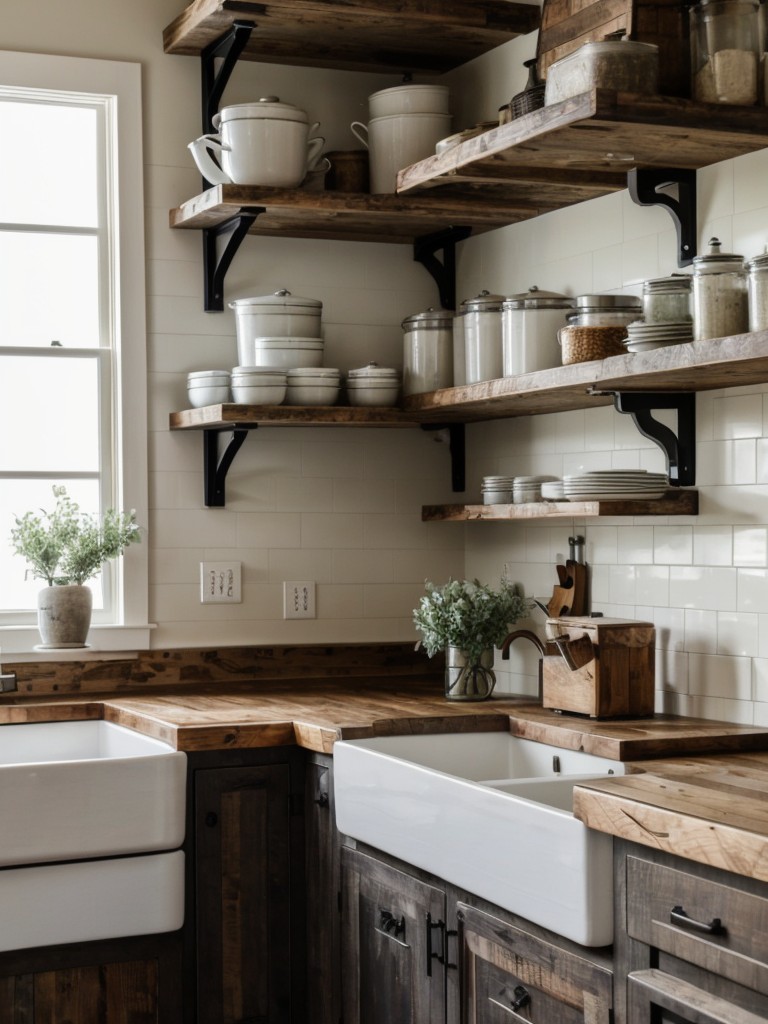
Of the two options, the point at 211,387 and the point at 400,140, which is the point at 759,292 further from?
the point at 211,387

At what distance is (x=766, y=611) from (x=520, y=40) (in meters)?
1.78

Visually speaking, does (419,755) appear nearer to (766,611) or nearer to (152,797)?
(152,797)

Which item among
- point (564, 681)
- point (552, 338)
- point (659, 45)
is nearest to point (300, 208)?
point (552, 338)

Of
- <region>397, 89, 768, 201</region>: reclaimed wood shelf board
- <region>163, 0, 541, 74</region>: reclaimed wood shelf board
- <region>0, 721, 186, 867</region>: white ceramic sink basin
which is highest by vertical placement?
<region>163, 0, 541, 74</region>: reclaimed wood shelf board

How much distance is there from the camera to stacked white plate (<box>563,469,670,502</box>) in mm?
3002

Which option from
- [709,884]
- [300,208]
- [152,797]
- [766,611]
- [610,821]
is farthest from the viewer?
[300,208]

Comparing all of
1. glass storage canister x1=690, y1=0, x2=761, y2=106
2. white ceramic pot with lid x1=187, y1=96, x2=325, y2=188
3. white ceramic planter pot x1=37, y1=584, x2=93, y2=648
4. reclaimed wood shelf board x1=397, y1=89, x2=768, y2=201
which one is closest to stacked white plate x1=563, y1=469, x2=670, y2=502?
reclaimed wood shelf board x1=397, y1=89, x2=768, y2=201

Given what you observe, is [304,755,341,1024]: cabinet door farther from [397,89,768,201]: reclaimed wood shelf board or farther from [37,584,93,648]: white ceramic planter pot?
[397,89,768,201]: reclaimed wood shelf board

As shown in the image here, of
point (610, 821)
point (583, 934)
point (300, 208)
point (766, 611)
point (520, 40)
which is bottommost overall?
point (583, 934)

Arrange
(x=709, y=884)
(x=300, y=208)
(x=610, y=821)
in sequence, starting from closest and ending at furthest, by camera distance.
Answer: (x=709, y=884), (x=610, y=821), (x=300, y=208)

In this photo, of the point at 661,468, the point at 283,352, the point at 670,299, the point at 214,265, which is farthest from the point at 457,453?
the point at 670,299

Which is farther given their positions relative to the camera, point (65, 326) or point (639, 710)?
point (65, 326)

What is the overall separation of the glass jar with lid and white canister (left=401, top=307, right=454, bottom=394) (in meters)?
0.81

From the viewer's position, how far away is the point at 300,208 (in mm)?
3547
